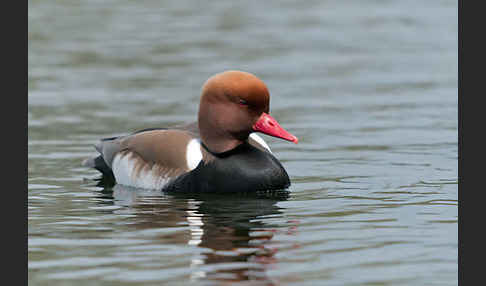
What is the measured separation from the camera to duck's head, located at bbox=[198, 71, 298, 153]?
9492 millimetres

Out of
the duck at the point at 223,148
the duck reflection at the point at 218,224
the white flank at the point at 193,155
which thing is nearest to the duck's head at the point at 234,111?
the duck at the point at 223,148

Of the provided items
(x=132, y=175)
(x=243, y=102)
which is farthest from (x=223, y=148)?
(x=132, y=175)

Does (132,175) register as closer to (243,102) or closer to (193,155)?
(193,155)

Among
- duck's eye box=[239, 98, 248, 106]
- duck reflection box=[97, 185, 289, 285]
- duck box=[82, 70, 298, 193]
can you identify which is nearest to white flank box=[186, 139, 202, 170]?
duck box=[82, 70, 298, 193]

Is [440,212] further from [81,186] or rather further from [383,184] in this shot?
[81,186]

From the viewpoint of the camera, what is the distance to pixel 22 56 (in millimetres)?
16578

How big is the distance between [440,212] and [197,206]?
200 cm

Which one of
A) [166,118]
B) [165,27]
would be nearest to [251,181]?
[166,118]

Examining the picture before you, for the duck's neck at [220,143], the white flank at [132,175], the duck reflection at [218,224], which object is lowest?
the duck reflection at [218,224]

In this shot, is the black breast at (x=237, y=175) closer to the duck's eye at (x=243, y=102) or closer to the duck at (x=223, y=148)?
the duck at (x=223, y=148)

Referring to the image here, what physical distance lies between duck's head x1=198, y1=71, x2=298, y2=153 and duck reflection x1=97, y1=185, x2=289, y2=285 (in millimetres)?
531

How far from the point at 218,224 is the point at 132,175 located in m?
2.07

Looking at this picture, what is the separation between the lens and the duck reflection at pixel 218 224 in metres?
7.09

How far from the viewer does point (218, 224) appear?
27.9ft
